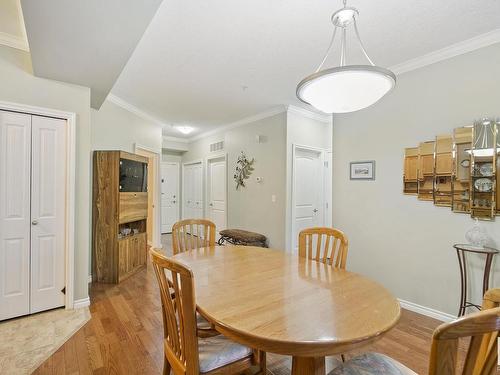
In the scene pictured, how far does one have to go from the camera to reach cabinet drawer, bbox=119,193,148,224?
350cm

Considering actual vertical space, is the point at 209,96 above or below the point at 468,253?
above

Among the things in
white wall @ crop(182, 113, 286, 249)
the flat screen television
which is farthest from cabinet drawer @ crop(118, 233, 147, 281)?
white wall @ crop(182, 113, 286, 249)

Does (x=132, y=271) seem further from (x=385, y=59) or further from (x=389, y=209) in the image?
(x=385, y=59)

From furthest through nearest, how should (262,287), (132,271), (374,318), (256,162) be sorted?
(256,162) → (132,271) → (262,287) → (374,318)

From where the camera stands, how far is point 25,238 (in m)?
2.48

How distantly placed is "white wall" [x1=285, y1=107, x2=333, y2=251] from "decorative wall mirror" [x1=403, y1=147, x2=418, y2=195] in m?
1.73

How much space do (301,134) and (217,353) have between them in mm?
3686

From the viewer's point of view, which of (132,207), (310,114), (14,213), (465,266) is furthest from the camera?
(310,114)

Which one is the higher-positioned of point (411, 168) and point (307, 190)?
point (411, 168)

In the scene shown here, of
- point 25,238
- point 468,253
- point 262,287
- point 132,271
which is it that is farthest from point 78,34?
point 468,253

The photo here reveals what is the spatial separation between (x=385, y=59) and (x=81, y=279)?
3.92m

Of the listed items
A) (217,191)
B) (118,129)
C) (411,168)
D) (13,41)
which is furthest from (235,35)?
(217,191)

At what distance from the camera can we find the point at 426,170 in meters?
2.62

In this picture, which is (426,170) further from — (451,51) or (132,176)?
(132,176)
